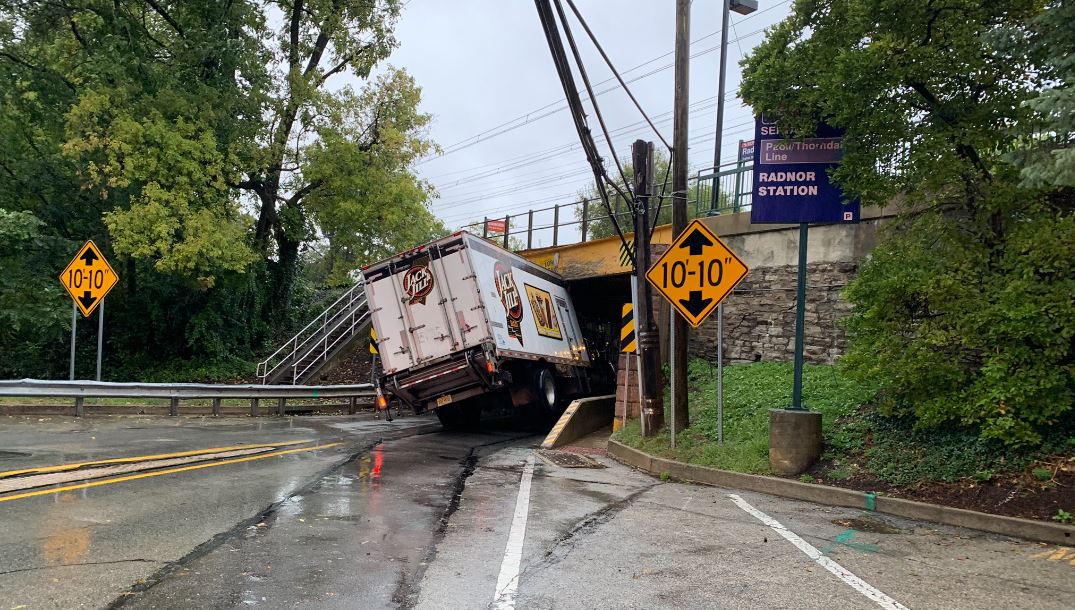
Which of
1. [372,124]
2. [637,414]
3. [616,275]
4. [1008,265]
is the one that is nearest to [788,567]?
[1008,265]

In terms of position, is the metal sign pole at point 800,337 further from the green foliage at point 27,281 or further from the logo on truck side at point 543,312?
the green foliage at point 27,281

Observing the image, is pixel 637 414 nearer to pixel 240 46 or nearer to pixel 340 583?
pixel 340 583

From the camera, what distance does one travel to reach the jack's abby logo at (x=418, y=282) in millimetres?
15273

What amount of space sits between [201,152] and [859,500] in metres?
18.2

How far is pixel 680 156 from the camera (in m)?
12.2

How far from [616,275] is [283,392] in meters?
9.01

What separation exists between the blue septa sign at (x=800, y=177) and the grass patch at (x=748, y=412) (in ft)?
7.63

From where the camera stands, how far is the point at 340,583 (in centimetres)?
470

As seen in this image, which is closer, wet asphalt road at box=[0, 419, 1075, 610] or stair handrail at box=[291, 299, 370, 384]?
wet asphalt road at box=[0, 419, 1075, 610]

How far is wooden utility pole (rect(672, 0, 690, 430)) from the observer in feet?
39.1

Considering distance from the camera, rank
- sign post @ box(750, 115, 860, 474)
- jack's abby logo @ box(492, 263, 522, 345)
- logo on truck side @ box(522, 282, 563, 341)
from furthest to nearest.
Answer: logo on truck side @ box(522, 282, 563, 341) < jack's abby logo @ box(492, 263, 522, 345) < sign post @ box(750, 115, 860, 474)

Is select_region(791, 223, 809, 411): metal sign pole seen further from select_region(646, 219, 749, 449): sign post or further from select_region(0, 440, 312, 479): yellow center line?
select_region(0, 440, 312, 479): yellow center line

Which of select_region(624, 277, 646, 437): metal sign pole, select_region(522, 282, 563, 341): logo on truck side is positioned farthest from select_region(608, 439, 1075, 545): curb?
select_region(522, 282, 563, 341): logo on truck side

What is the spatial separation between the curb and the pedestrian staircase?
49.3ft
